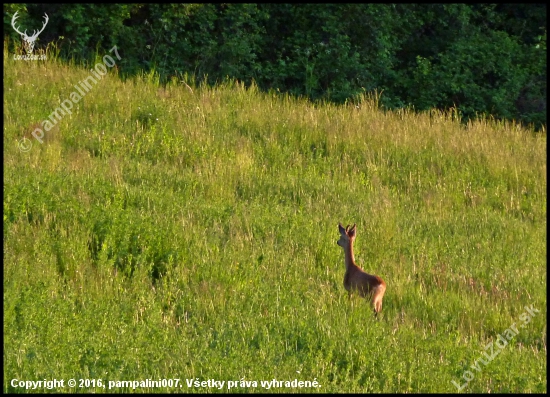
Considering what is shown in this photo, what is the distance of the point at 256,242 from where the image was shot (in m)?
8.33

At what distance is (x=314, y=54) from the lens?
1747 centimetres

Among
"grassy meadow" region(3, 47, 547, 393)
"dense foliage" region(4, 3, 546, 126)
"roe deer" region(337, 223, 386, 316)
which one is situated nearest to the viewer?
"grassy meadow" region(3, 47, 547, 393)

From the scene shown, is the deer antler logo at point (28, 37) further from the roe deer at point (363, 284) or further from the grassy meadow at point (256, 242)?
A: the roe deer at point (363, 284)

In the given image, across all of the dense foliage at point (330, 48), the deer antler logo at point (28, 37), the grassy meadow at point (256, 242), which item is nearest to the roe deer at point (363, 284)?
the grassy meadow at point (256, 242)

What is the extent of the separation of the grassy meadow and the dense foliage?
3072 mm

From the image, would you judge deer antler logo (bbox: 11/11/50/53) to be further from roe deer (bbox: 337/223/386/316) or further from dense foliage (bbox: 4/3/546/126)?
roe deer (bbox: 337/223/386/316)

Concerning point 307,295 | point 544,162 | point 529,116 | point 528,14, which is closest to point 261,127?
point 544,162

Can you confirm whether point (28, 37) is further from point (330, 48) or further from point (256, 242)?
point (256, 242)

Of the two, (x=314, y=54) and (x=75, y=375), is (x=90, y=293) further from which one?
(x=314, y=54)

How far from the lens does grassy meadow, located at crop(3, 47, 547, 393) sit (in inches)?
234

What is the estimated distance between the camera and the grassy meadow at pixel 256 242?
5.94m

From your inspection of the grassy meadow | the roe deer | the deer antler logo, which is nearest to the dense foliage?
the deer antler logo

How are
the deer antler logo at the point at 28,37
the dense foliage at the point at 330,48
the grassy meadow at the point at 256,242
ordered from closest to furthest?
1. the grassy meadow at the point at 256,242
2. the deer antler logo at the point at 28,37
3. the dense foliage at the point at 330,48

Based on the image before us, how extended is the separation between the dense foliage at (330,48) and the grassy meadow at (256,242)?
3.07 meters
